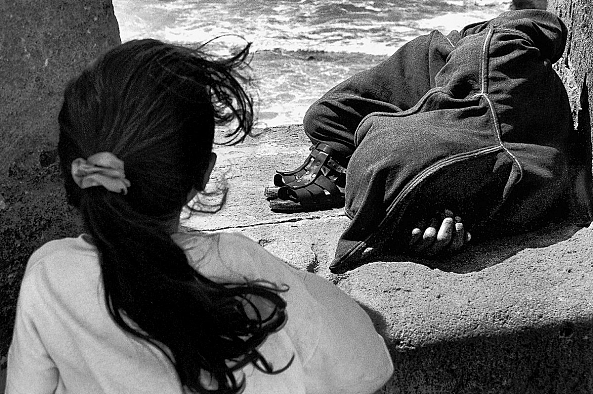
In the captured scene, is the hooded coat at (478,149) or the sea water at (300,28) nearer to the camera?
the hooded coat at (478,149)

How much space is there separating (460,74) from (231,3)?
753cm

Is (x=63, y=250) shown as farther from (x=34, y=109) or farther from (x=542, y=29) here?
(x=542, y=29)

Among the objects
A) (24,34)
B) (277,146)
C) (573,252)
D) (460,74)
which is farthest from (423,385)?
(277,146)

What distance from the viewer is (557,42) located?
248 cm

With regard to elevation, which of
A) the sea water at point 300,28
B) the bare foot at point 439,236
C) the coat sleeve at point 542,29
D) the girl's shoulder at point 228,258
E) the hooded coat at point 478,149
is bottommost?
the sea water at point 300,28

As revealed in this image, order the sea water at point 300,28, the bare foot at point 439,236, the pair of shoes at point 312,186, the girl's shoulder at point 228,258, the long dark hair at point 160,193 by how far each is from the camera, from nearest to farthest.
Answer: the long dark hair at point 160,193, the girl's shoulder at point 228,258, the bare foot at point 439,236, the pair of shoes at point 312,186, the sea water at point 300,28

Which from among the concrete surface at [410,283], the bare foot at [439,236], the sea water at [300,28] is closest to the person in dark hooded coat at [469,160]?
the bare foot at [439,236]

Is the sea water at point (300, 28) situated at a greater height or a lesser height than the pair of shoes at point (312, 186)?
lesser

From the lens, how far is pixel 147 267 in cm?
130

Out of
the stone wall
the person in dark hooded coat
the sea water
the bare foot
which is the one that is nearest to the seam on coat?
the person in dark hooded coat

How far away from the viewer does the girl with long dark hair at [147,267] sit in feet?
4.12

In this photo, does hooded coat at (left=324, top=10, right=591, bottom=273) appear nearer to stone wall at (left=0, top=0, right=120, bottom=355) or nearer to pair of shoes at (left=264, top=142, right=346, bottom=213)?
pair of shoes at (left=264, top=142, right=346, bottom=213)

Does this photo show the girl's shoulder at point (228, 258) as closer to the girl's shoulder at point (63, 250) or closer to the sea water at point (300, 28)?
the girl's shoulder at point (63, 250)

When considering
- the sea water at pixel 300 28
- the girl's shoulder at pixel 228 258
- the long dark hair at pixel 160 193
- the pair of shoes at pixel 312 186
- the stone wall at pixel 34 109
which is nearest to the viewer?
the long dark hair at pixel 160 193
